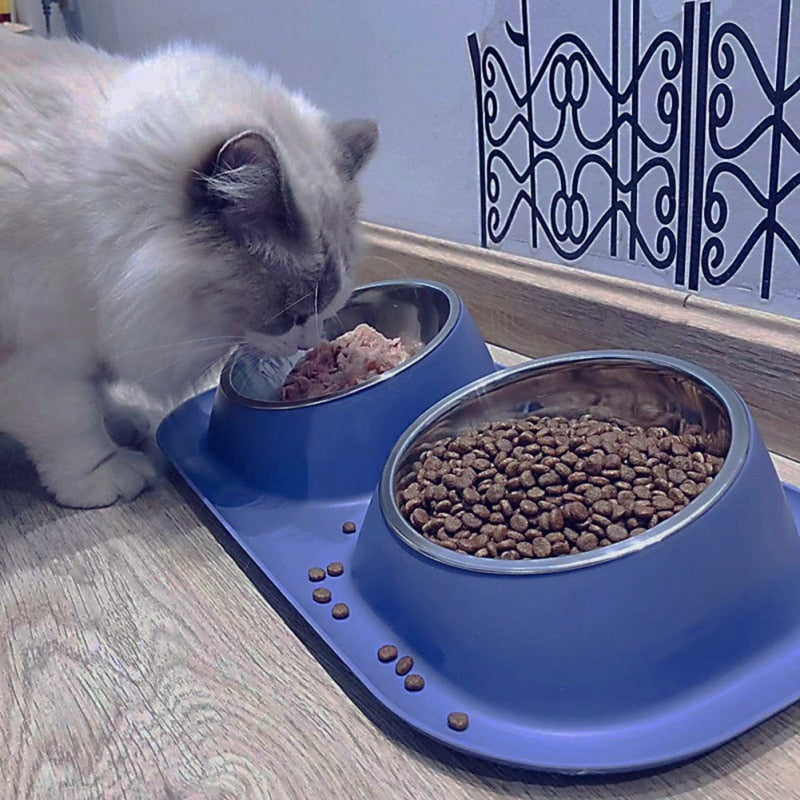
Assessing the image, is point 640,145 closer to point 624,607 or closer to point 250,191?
point 250,191

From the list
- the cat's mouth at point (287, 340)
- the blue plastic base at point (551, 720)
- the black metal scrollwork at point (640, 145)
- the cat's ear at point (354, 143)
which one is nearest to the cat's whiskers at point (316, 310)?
the cat's mouth at point (287, 340)

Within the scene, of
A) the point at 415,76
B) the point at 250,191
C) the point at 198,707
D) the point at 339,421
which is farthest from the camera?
the point at 415,76

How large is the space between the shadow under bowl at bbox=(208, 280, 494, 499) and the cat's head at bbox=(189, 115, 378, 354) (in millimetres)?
82

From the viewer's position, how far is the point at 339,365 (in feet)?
3.48

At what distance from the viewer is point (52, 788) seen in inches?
26.3

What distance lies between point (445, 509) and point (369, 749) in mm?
217

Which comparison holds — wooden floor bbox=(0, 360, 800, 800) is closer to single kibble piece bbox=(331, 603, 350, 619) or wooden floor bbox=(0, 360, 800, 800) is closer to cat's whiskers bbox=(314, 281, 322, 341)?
single kibble piece bbox=(331, 603, 350, 619)

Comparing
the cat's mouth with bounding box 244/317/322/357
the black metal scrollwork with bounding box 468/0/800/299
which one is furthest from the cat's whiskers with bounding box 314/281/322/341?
the black metal scrollwork with bounding box 468/0/800/299

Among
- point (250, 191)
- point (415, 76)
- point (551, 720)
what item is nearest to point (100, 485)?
point (250, 191)

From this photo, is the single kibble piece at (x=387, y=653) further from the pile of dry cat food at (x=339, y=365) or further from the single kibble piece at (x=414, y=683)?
the pile of dry cat food at (x=339, y=365)

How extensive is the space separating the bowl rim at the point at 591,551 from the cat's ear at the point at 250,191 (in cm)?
26

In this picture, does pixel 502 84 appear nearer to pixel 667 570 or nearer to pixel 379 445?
pixel 379 445

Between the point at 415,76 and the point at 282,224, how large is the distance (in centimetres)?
54

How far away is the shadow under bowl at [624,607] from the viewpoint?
0.62 meters
